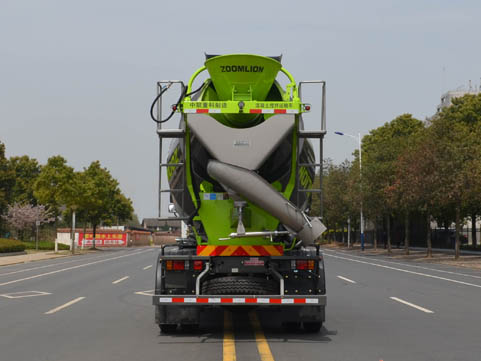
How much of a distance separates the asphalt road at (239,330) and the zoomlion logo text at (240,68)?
3.82 m

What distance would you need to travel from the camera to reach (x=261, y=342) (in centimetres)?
880

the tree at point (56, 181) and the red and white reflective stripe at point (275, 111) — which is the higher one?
the tree at point (56, 181)

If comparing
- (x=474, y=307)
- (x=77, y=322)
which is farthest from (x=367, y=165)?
(x=77, y=322)

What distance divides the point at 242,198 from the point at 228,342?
6.59 feet

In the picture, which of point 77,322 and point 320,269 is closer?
point 320,269

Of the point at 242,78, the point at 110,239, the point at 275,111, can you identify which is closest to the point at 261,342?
the point at 275,111

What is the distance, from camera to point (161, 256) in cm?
936

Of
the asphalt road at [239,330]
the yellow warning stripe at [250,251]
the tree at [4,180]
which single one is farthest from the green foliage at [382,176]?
the tree at [4,180]

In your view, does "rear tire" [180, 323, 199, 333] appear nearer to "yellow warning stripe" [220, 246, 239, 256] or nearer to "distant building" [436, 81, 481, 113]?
"yellow warning stripe" [220, 246, 239, 256]

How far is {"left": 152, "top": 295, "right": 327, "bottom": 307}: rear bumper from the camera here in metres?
8.73

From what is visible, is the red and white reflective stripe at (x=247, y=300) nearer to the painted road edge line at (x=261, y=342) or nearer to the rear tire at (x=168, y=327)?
the painted road edge line at (x=261, y=342)

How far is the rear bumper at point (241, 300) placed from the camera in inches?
344

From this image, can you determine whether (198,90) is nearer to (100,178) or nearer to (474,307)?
(474,307)

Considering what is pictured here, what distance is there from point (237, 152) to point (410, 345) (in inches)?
139
